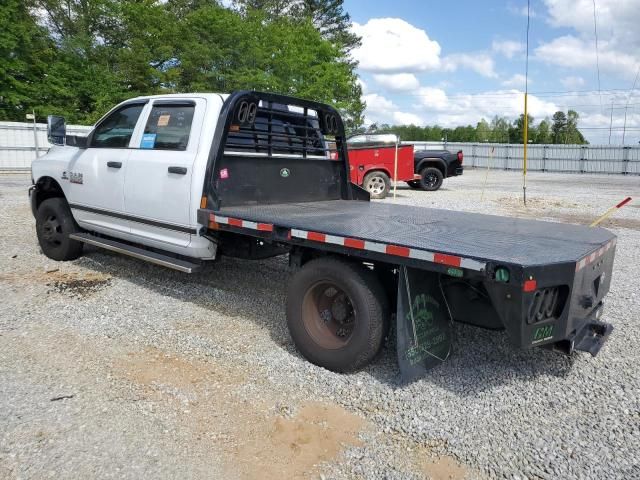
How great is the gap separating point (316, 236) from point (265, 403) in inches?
47.2

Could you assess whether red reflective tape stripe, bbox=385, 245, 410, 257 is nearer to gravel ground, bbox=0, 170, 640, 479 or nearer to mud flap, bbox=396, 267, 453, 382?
mud flap, bbox=396, 267, 453, 382

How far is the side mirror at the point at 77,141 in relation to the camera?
6.10 metres

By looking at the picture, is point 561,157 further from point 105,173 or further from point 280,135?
point 105,173

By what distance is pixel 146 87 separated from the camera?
30.0 m

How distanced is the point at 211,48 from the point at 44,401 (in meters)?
28.0

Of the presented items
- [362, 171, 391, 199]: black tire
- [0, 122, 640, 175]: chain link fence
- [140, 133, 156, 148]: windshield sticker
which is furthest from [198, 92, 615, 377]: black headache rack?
[0, 122, 640, 175]: chain link fence

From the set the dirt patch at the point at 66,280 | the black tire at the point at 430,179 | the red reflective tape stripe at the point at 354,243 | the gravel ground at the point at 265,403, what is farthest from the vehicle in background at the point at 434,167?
the red reflective tape stripe at the point at 354,243

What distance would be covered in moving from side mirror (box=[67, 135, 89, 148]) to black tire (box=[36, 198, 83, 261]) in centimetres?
79

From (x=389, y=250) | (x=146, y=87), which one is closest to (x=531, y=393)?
(x=389, y=250)

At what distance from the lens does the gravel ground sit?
277cm

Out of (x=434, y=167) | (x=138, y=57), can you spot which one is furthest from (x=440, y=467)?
(x=138, y=57)

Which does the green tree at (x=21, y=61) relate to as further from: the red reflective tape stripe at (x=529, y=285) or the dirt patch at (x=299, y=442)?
the red reflective tape stripe at (x=529, y=285)

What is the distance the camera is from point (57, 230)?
6.56 meters

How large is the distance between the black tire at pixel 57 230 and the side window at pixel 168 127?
5.89 ft
